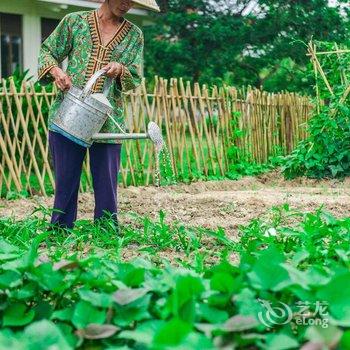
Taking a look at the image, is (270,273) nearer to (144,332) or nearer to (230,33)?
(144,332)

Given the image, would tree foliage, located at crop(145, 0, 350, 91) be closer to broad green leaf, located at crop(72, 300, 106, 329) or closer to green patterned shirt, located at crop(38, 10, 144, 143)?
green patterned shirt, located at crop(38, 10, 144, 143)

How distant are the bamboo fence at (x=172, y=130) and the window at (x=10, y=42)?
4.81m

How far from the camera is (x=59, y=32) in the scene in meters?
4.66

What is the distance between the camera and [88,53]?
182 inches

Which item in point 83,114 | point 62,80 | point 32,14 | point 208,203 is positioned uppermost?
point 32,14

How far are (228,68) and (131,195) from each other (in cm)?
1116

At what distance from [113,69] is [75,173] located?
0.68 meters

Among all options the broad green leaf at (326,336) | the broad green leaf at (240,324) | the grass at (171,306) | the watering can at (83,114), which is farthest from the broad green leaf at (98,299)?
the watering can at (83,114)

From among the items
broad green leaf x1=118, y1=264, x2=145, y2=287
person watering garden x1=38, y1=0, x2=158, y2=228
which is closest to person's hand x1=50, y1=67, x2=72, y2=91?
person watering garden x1=38, y1=0, x2=158, y2=228

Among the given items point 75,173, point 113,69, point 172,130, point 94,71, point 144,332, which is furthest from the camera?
point 172,130

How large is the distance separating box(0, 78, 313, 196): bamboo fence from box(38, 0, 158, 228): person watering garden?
274 centimetres

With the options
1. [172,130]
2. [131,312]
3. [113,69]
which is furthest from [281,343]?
[172,130]

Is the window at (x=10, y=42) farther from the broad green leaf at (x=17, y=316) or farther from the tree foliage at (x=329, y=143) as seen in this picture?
the broad green leaf at (x=17, y=316)

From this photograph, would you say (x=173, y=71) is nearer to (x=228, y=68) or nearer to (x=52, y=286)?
(x=228, y=68)
